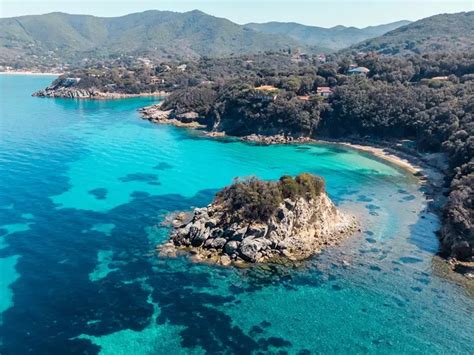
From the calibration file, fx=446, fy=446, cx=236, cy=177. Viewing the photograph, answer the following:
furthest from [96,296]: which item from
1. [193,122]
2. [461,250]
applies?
[193,122]

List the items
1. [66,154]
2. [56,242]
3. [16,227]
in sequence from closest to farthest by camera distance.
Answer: [56,242] → [16,227] → [66,154]

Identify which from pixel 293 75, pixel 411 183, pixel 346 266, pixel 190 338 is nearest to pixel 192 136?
pixel 293 75

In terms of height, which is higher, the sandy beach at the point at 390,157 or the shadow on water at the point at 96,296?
the sandy beach at the point at 390,157

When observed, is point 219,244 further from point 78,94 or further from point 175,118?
point 78,94

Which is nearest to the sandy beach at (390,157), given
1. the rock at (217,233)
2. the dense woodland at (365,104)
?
the dense woodland at (365,104)

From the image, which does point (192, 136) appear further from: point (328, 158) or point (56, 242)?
point (56, 242)

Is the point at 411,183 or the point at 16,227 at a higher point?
the point at 411,183

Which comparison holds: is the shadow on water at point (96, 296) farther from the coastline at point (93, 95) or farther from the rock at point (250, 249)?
the coastline at point (93, 95)
